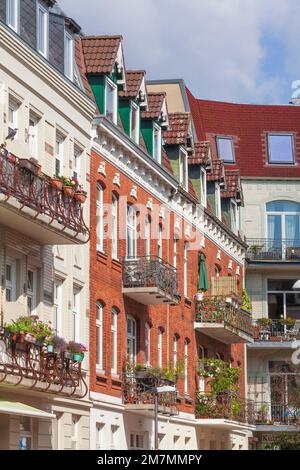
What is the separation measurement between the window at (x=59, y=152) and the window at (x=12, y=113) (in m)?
2.78

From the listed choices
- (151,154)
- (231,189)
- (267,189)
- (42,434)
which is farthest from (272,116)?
(42,434)

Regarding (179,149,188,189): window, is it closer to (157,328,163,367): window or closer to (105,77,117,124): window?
(157,328,163,367): window

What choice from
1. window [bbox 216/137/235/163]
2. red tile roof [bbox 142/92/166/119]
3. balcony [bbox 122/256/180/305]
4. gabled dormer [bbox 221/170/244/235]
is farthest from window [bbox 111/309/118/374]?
window [bbox 216/137/235/163]

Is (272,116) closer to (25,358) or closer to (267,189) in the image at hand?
(267,189)

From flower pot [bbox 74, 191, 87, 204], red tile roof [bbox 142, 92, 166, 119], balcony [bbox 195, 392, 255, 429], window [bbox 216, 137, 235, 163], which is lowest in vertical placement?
balcony [bbox 195, 392, 255, 429]

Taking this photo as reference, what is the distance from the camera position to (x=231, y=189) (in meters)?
55.8

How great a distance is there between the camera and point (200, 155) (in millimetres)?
49938

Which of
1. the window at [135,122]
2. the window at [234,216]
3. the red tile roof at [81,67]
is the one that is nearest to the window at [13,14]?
the red tile roof at [81,67]

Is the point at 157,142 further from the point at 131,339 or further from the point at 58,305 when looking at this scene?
the point at 58,305

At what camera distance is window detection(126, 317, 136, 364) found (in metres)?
39.4

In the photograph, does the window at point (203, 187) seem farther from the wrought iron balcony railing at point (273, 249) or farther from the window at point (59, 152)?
the window at point (59, 152)

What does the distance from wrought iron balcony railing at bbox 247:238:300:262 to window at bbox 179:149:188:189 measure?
12.5 m

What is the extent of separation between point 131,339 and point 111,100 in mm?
7320

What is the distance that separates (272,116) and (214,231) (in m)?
14.3
